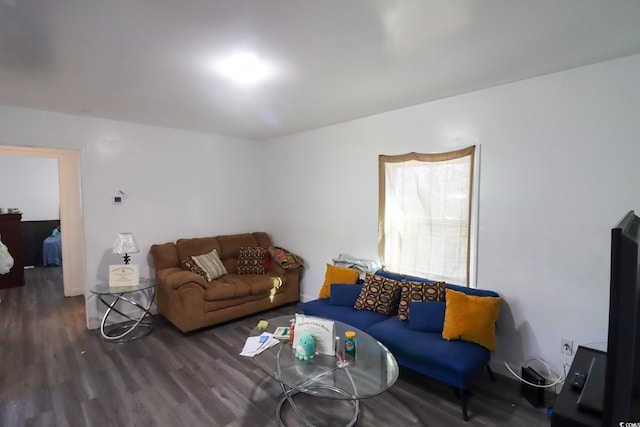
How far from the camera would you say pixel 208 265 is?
3.87 metres

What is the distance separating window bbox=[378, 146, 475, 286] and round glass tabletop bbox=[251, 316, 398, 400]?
1151 mm

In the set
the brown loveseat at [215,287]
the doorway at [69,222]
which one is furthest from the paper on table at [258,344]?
the doorway at [69,222]

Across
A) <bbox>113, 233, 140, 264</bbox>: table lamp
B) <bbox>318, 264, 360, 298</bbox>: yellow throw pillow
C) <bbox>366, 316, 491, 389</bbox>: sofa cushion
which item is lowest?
<bbox>366, 316, 491, 389</bbox>: sofa cushion

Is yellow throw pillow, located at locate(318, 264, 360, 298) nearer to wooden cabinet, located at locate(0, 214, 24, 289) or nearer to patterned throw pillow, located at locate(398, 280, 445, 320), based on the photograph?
patterned throw pillow, located at locate(398, 280, 445, 320)

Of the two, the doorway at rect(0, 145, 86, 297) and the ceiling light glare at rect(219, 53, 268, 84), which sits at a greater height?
the ceiling light glare at rect(219, 53, 268, 84)

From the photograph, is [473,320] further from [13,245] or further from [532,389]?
[13,245]

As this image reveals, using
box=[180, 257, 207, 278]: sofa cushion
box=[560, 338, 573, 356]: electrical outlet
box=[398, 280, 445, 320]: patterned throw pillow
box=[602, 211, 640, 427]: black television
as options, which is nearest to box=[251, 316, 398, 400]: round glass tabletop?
box=[398, 280, 445, 320]: patterned throw pillow

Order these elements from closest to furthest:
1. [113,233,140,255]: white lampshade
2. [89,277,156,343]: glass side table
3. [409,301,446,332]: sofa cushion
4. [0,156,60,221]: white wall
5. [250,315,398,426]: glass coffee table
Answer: [250,315,398,426]: glass coffee table < [409,301,446,332]: sofa cushion < [89,277,156,343]: glass side table < [113,233,140,255]: white lampshade < [0,156,60,221]: white wall

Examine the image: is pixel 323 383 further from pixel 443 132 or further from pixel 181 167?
pixel 181 167

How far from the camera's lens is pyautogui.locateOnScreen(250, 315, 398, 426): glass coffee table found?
181 cm

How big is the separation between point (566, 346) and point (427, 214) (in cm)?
145

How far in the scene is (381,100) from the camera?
9.69ft

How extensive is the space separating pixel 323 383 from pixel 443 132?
234 cm

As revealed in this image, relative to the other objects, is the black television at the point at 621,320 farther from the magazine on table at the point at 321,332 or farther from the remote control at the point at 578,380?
the magazine on table at the point at 321,332
